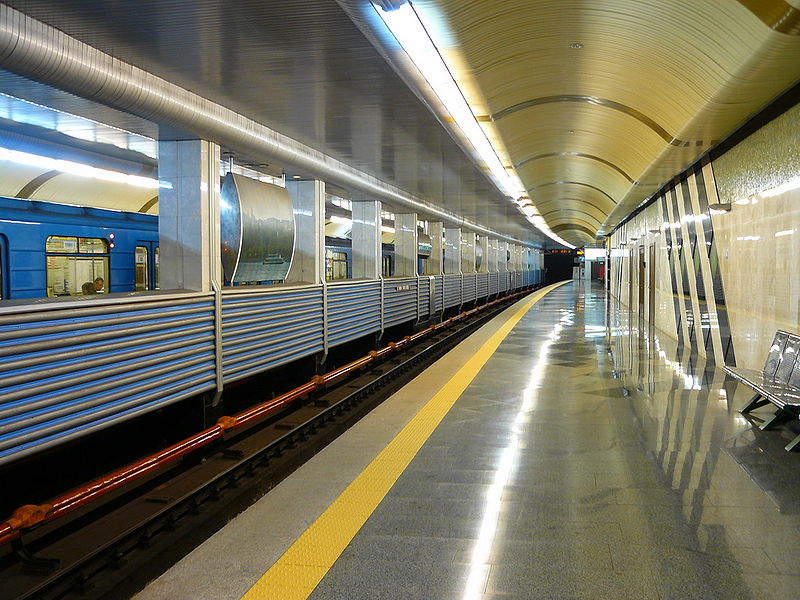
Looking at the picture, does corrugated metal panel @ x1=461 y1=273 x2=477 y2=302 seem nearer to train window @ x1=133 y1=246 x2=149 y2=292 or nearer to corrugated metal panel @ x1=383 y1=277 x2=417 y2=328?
corrugated metal panel @ x1=383 y1=277 x2=417 y2=328

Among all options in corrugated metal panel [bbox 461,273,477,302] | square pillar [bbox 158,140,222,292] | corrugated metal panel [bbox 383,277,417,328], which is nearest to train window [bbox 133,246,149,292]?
square pillar [bbox 158,140,222,292]

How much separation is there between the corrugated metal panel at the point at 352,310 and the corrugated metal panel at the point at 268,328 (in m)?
0.49

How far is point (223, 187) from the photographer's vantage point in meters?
6.50

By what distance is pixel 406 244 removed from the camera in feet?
46.9

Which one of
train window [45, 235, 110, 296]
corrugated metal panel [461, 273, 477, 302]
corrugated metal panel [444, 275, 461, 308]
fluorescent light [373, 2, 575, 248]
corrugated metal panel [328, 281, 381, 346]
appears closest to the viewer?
fluorescent light [373, 2, 575, 248]

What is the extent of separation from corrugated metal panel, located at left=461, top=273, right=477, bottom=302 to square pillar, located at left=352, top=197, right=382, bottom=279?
798 centimetres

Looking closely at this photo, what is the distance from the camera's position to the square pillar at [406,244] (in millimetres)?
14250

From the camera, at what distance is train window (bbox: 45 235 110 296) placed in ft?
24.2

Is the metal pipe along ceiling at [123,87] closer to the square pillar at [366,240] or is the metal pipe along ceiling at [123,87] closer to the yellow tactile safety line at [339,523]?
the yellow tactile safety line at [339,523]

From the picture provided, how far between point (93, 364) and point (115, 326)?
37cm

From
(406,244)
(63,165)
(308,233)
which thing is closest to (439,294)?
(406,244)

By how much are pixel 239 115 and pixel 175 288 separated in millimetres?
1713

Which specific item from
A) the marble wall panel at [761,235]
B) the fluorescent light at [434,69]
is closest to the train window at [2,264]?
the fluorescent light at [434,69]

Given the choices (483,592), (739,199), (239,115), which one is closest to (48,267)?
(239,115)
